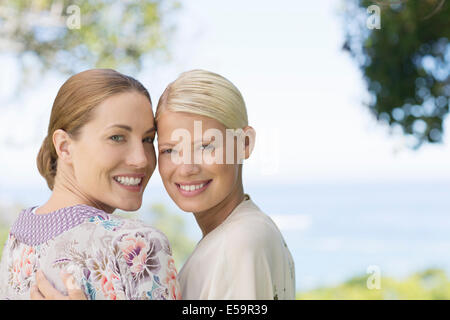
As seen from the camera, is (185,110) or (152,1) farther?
(152,1)

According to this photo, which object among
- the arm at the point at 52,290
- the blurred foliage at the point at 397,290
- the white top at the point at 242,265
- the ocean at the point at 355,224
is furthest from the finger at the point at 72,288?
the ocean at the point at 355,224

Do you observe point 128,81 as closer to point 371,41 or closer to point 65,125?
point 65,125

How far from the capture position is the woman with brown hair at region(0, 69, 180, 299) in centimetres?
162

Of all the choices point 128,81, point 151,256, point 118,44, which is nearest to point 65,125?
point 128,81

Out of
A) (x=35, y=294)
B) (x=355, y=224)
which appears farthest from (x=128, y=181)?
(x=355, y=224)

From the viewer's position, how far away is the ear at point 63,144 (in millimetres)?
1874

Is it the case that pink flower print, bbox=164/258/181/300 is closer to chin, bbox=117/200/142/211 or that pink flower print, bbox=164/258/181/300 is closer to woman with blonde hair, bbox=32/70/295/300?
woman with blonde hair, bbox=32/70/295/300

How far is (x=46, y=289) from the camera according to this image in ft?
5.45

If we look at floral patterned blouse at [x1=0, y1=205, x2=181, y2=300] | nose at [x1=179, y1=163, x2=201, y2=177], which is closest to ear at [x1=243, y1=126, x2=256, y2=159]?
→ nose at [x1=179, y1=163, x2=201, y2=177]

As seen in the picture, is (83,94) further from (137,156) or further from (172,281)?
(172,281)

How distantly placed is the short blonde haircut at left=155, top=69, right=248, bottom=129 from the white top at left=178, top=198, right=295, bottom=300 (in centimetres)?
33

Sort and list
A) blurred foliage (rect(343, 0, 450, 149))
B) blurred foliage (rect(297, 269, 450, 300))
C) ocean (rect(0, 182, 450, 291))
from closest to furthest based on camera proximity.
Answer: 1. blurred foliage (rect(343, 0, 450, 149))
2. blurred foliage (rect(297, 269, 450, 300))
3. ocean (rect(0, 182, 450, 291))

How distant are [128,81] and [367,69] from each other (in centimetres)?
515

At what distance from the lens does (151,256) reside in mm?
1632
